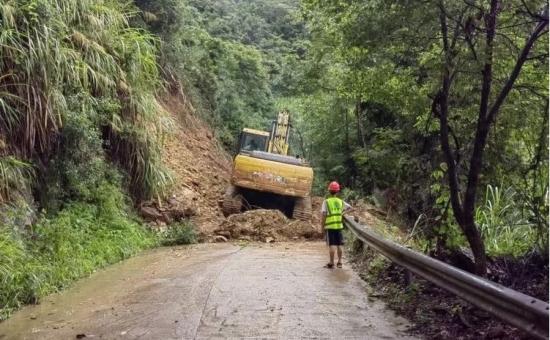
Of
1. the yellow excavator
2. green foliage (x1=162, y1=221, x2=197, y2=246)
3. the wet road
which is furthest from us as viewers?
the yellow excavator

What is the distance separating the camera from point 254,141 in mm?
23922

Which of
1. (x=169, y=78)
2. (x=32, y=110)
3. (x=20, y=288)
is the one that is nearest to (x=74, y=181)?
(x=32, y=110)

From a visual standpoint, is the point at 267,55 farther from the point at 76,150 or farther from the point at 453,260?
the point at 453,260

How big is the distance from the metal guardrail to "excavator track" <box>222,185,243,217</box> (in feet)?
43.0

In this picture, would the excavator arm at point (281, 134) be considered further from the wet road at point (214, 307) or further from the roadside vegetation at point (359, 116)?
the wet road at point (214, 307)

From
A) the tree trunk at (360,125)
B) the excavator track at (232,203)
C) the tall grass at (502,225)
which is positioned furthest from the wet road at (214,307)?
the tree trunk at (360,125)

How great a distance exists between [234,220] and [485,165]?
34.7 feet

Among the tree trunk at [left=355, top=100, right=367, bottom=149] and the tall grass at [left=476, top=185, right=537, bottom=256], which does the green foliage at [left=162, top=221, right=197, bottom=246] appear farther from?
the tree trunk at [left=355, top=100, right=367, bottom=149]

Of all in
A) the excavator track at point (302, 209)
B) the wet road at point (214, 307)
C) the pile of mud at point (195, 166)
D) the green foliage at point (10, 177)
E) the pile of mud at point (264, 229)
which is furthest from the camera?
the excavator track at point (302, 209)

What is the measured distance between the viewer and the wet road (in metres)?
5.87

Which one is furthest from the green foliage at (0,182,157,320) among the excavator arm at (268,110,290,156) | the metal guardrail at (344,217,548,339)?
the excavator arm at (268,110,290,156)

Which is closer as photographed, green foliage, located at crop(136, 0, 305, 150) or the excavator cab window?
green foliage, located at crop(136, 0, 305, 150)

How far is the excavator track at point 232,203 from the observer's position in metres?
19.8

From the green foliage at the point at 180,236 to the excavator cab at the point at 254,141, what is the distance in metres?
8.41
